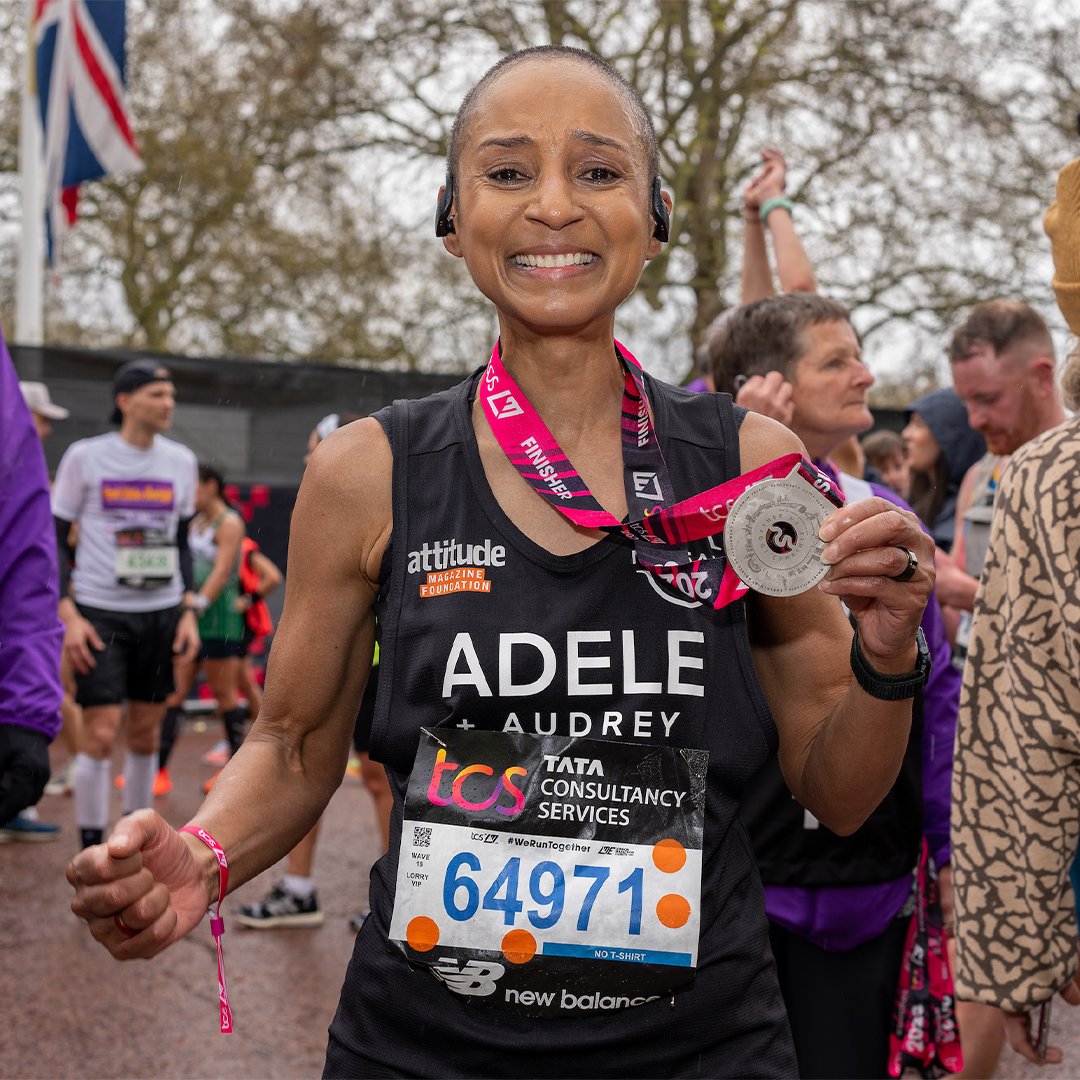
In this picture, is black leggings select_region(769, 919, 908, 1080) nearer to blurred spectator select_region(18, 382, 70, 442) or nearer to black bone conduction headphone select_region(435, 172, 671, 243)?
black bone conduction headphone select_region(435, 172, 671, 243)

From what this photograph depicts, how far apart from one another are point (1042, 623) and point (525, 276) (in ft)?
3.90

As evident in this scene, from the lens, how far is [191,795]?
9.08 meters

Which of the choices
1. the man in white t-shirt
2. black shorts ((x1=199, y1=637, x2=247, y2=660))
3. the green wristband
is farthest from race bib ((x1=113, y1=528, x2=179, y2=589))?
the green wristband

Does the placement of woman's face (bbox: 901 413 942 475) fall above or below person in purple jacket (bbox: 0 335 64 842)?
above

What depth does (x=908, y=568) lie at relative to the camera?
1761 mm

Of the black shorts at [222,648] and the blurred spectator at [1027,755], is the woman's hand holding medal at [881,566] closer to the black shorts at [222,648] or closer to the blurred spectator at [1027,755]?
the blurred spectator at [1027,755]

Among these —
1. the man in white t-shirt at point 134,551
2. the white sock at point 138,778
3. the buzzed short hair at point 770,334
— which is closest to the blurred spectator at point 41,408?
the man in white t-shirt at point 134,551

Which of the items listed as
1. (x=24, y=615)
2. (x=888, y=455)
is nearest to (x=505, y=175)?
(x=24, y=615)

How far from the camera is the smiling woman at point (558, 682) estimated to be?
1.85m

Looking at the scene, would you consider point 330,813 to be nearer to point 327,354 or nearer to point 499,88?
point 499,88

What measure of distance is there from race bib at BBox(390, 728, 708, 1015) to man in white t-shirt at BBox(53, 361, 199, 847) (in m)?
5.66

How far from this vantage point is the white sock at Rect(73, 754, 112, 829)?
6797 mm

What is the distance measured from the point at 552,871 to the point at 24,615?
1.66 m

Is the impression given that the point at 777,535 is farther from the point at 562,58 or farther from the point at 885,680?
the point at 562,58
